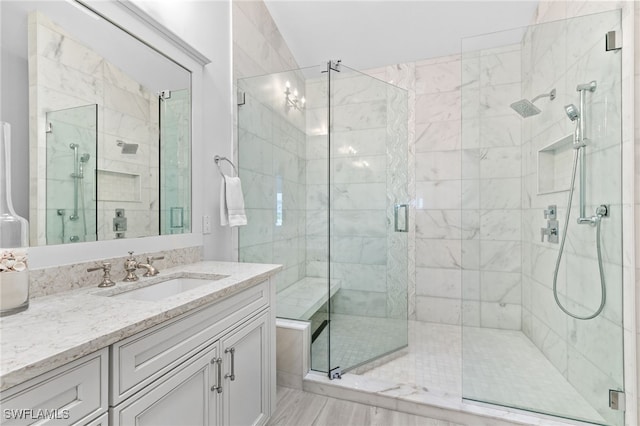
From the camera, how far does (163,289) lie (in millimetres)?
1398

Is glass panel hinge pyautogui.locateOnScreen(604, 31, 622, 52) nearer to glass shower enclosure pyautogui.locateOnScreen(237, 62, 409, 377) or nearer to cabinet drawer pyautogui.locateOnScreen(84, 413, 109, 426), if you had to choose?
glass shower enclosure pyautogui.locateOnScreen(237, 62, 409, 377)

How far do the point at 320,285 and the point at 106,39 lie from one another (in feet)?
6.53

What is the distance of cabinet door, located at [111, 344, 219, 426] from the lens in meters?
0.81

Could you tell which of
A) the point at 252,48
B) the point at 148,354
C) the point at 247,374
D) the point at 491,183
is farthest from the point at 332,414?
the point at 252,48

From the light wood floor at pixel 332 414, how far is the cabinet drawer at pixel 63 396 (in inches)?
48.9

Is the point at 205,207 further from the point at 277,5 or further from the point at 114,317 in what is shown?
the point at 277,5

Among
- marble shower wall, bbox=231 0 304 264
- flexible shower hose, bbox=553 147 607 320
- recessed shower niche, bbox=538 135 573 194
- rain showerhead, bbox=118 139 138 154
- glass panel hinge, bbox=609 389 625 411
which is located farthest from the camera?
marble shower wall, bbox=231 0 304 264

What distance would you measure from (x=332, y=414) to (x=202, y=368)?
1054 mm

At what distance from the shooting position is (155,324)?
33.7 inches

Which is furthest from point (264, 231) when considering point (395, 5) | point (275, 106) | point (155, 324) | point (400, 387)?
point (395, 5)

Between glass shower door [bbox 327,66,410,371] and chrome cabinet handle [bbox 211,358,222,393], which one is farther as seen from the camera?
glass shower door [bbox 327,66,410,371]

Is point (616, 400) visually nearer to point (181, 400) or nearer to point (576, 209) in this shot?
point (576, 209)

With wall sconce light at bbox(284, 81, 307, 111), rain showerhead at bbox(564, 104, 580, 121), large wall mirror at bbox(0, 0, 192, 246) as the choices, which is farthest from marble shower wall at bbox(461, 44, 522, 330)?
large wall mirror at bbox(0, 0, 192, 246)

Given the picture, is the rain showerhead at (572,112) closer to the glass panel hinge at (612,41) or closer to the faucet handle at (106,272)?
the glass panel hinge at (612,41)
